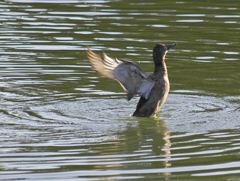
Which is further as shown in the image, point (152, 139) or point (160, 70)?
point (160, 70)

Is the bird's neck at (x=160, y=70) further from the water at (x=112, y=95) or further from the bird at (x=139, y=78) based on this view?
the water at (x=112, y=95)

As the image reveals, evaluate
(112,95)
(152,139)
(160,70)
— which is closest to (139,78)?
(160,70)

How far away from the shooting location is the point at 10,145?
24.8ft

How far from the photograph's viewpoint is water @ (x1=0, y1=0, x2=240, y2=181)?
271 inches

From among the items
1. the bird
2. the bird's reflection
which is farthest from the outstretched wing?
the bird's reflection

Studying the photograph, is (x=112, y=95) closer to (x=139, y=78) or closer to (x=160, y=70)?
(x=160, y=70)

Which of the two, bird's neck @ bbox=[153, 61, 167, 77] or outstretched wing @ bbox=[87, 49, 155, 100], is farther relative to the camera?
bird's neck @ bbox=[153, 61, 167, 77]

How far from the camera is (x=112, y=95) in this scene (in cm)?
1057

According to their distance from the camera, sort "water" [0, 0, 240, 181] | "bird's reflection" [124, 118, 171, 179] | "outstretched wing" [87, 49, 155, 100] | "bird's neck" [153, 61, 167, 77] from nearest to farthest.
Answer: "water" [0, 0, 240, 181] → "bird's reflection" [124, 118, 171, 179] → "outstretched wing" [87, 49, 155, 100] → "bird's neck" [153, 61, 167, 77]

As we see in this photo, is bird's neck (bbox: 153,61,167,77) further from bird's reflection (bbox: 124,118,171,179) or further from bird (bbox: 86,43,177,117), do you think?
bird's reflection (bbox: 124,118,171,179)

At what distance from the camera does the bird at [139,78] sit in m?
8.62

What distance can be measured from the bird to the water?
0.23 m

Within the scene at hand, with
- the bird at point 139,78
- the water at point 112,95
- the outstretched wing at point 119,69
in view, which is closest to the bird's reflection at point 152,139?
the water at point 112,95

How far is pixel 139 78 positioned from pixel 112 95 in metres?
1.83
